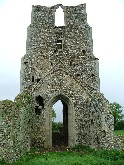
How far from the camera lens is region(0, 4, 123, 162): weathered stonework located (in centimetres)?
1925

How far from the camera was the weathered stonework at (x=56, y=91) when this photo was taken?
758 inches

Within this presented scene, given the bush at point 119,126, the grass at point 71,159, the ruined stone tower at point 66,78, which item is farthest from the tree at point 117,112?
the grass at point 71,159

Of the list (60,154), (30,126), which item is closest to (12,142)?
(60,154)

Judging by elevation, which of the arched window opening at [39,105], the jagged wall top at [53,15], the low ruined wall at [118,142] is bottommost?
the low ruined wall at [118,142]

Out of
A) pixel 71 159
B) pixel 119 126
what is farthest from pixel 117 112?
pixel 71 159

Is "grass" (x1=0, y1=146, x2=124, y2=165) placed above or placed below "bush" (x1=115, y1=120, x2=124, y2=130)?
below

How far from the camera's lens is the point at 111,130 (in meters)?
23.1

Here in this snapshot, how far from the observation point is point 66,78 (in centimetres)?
2409

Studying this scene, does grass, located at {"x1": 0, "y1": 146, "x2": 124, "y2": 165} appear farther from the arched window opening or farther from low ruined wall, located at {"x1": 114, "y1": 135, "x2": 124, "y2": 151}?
the arched window opening

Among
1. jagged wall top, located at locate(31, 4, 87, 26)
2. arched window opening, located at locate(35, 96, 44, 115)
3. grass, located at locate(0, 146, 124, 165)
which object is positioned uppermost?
jagged wall top, located at locate(31, 4, 87, 26)

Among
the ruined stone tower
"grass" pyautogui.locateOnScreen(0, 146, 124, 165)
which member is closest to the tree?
the ruined stone tower

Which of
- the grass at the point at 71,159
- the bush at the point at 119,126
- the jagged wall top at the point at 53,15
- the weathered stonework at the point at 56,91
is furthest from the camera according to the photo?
the bush at the point at 119,126

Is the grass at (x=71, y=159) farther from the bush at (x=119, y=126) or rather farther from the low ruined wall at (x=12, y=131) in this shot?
the bush at (x=119, y=126)

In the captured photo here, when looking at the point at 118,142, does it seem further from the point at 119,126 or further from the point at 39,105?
the point at 119,126
